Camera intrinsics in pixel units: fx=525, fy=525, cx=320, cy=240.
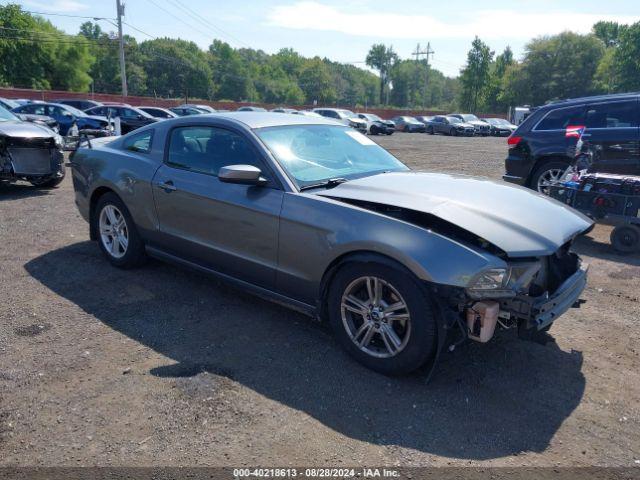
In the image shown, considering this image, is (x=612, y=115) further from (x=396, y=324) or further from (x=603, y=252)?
(x=396, y=324)

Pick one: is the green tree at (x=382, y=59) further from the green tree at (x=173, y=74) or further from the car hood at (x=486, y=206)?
the car hood at (x=486, y=206)

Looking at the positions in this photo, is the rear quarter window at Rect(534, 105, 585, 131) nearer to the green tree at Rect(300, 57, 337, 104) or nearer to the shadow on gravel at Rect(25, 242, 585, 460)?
the shadow on gravel at Rect(25, 242, 585, 460)

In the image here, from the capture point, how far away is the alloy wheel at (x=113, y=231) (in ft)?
17.4

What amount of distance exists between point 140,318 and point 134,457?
1763mm

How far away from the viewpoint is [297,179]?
3.93 m

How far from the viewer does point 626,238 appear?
6375mm

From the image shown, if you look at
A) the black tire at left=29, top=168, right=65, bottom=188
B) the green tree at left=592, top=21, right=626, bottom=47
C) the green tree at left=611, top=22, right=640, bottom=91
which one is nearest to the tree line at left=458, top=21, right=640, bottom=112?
the green tree at left=611, top=22, right=640, bottom=91

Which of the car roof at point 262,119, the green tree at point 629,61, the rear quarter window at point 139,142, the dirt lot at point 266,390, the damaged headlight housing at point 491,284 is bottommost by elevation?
the dirt lot at point 266,390

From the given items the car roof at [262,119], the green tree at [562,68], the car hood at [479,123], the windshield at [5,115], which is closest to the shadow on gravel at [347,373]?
the car roof at [262,119]

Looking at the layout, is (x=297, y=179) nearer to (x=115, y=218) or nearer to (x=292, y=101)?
(x=115, y=218)

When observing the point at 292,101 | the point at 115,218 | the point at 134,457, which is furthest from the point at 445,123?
the point at 292,101

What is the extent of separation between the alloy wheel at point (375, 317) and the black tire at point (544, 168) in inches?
236

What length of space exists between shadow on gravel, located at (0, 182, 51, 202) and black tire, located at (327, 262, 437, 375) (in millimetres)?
7713

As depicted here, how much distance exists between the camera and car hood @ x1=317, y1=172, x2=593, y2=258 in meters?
3.23
